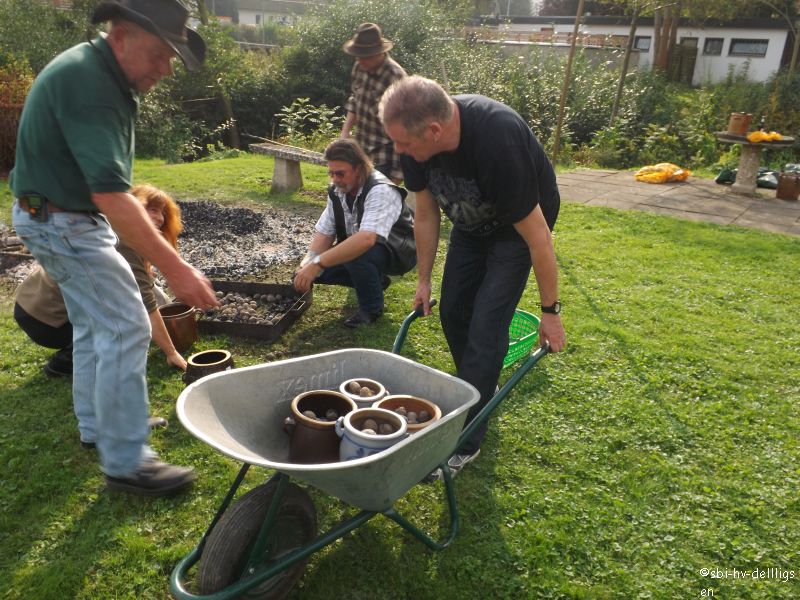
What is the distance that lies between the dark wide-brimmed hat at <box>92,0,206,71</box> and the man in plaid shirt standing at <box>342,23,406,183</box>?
3.12 metres

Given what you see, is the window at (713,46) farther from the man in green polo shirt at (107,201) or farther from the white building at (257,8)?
the white building at (257,8)

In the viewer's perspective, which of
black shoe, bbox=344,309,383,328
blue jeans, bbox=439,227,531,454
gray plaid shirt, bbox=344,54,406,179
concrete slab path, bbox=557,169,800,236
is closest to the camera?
blue jeans, bbox=439,227,531,454

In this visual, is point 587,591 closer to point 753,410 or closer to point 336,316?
point 753,410

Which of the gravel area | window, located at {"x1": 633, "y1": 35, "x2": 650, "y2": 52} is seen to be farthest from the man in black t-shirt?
window, located at {"x1": 633, "y1": 35, "x2": 650, "y2": 52}

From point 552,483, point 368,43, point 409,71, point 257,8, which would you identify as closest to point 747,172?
point 368,43

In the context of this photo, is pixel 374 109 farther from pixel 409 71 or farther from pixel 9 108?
pixel 409 71

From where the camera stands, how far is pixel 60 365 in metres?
3.46

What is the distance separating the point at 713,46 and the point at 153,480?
28.1 m

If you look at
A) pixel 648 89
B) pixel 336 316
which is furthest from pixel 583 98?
pixel 336 316

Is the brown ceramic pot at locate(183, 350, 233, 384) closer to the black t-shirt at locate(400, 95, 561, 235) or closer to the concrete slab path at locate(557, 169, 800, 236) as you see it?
the black t-shirt at locate(400, 95, 561, 235)

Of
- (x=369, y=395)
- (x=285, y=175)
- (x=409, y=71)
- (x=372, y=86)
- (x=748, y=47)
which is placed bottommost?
(x=285, y=175)

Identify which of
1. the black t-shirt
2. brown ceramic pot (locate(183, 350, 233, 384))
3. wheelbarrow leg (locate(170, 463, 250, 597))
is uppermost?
the black t-shirt

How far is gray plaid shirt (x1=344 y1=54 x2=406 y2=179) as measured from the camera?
17.5 feet

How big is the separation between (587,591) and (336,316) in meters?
2.70
